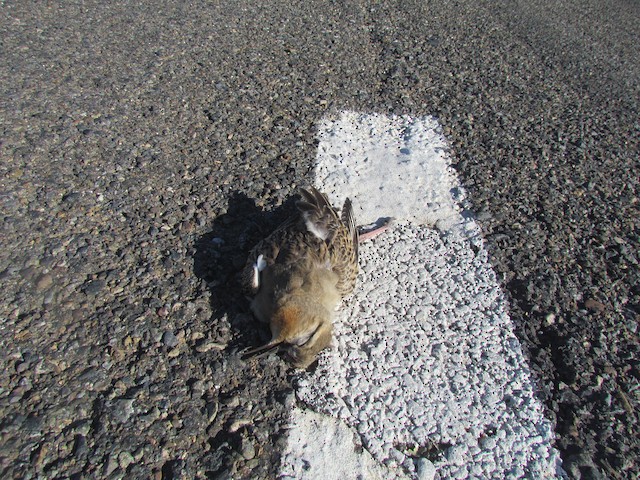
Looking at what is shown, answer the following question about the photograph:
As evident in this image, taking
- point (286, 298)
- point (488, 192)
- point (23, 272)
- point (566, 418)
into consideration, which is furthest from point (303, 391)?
point (488, 192)

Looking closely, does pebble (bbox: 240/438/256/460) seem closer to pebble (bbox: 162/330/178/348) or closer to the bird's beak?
the bird's beak

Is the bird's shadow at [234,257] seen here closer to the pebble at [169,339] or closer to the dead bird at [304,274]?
the dead bird at [304,274]

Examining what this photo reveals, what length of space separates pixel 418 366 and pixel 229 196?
1830mm

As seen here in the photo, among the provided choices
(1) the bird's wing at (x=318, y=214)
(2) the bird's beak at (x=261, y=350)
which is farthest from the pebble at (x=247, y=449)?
(1) the bird's wing at (x=318, y=214)

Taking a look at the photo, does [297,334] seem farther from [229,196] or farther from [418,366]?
[229,196]

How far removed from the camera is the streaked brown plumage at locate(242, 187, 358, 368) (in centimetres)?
295

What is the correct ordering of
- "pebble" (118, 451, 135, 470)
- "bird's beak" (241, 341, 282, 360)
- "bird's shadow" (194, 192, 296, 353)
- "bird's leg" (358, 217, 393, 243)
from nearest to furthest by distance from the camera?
"pebble" (118, 451, 135, 470) → "bird's beak" (241, 341, 282, 360) → "bird's shadow" (194, 192, 296, 353) → "bird's leg" (358, 217, 393, 243)

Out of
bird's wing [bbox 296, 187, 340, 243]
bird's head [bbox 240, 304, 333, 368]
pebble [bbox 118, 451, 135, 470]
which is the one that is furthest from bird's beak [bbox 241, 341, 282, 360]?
bird's wing [bbox 296, 187, 340, 243]

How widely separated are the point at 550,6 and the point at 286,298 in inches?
259

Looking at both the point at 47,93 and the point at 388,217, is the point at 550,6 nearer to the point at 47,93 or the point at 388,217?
the point at 388,217

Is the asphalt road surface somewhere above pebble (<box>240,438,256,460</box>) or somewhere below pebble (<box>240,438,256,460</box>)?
below

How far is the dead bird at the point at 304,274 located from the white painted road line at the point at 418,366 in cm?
14

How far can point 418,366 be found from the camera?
3.01 m

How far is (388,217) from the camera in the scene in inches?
156
